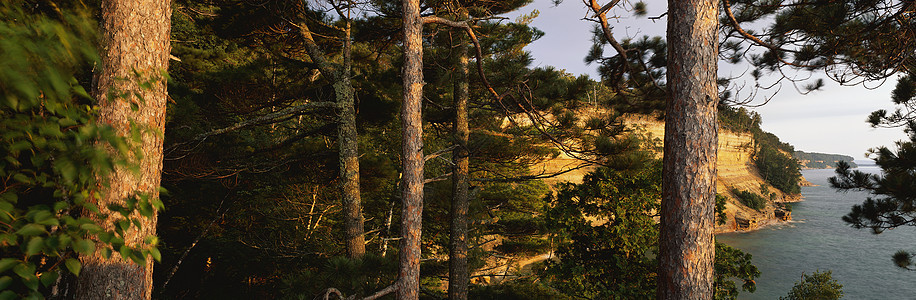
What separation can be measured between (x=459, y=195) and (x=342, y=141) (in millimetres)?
2251

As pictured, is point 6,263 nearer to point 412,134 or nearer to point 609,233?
point 412,134

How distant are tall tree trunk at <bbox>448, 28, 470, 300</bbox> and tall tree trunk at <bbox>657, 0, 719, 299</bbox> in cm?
372

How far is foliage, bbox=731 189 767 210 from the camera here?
153 ft

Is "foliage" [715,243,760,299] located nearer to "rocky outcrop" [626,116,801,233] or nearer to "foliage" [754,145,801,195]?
"rocky outcrop" [626,116,801,233]

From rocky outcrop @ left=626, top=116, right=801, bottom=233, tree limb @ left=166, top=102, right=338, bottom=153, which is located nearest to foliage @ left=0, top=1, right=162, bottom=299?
tree limb @ left=166, top=102, right=338, bottom=153

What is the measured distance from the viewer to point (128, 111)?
2219mm

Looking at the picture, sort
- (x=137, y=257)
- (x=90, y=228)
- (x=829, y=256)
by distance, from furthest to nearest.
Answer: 1. (x=829, y=256)
2. (x=137, y=257)
3. (x=90, y=228)

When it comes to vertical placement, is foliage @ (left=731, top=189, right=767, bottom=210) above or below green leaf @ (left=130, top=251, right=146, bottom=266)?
below

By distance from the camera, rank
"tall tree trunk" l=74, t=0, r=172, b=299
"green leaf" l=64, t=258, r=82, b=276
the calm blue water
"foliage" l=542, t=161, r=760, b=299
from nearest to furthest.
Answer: "green leaf" l=64, t=258, r=82, b=276 → "tall tree trunk" l=74, t=0, r=172, b=299 → "foliage" l=542, t=161, r=760, b=299 → the calm blue water

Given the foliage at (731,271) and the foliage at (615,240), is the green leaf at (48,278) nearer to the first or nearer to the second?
the foliage at (615,240)

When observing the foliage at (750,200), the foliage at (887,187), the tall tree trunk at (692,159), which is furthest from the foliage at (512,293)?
the foliage at (750,200)

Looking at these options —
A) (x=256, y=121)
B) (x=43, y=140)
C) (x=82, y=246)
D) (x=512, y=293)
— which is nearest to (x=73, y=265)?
(x=82, y=246)

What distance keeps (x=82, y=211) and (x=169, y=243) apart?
7.91 metres

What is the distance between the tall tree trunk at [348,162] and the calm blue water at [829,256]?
77.4 ft
